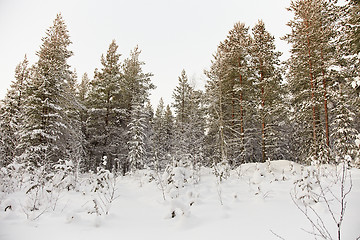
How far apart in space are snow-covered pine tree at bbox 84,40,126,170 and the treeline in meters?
0.09

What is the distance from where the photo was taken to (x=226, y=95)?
54.0 feet

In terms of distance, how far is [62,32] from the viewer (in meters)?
14.4

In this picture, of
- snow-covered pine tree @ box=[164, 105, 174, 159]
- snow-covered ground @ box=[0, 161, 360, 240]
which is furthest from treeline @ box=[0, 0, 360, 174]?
snow-covered pine tree @ box=[164, 105, 174, 159]

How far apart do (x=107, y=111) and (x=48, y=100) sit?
5.12 metres

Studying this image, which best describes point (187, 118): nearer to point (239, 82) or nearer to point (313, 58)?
point (239, 82)

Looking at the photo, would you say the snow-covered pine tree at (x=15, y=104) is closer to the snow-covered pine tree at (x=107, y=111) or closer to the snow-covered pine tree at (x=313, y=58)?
the snow-covered pine tree at (x=107, y=111)

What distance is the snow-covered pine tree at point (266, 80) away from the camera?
14.5 metres

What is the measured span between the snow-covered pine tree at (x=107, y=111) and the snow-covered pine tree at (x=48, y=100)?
3.56 meters

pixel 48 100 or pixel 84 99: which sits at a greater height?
pixel 84 99

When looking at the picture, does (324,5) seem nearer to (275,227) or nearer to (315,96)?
(315,96)

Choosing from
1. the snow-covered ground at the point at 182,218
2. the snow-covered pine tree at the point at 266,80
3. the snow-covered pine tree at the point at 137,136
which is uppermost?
the snow-covered pine tree at the point at 266,80

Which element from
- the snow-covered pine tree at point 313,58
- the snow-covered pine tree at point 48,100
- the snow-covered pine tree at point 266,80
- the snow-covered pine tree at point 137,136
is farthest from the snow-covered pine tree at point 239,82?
the snow-covered pine tree at point 48,100

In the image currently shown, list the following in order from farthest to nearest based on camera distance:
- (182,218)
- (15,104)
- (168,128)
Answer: (168,128), (15,104), (182,218)

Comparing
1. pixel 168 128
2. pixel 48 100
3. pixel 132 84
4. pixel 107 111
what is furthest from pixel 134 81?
pixel 168 128
